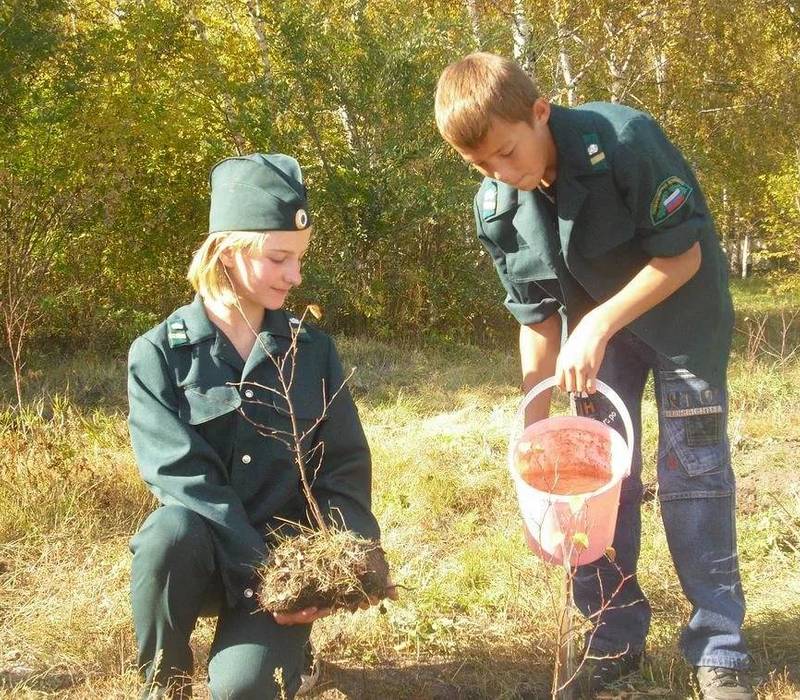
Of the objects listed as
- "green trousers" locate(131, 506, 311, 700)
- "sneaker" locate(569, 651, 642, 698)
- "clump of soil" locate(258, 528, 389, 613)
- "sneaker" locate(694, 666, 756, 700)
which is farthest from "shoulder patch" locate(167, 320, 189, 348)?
"sneaker" locate(694, 666, 756, 700)

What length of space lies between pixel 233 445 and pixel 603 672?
1.20 m

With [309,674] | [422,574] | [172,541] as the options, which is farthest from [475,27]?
[172,541]

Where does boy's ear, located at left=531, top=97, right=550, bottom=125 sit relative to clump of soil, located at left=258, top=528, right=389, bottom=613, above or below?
above

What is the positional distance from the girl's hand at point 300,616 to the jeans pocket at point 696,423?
998 millimetres

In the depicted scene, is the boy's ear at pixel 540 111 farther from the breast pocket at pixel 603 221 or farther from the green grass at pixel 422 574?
the green grass at pixel 422 574

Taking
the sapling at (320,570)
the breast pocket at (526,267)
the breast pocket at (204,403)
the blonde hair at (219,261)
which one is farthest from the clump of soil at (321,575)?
the breast pocket at (526,267)

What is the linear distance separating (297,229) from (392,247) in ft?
22.1

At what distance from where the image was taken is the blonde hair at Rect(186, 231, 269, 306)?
228 centimetres

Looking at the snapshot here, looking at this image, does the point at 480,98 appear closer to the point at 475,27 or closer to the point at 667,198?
the point at 667,198

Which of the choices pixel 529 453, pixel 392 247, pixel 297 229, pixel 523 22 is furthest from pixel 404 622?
pixel 523 22

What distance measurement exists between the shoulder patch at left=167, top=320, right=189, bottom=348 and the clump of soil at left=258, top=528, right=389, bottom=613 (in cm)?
56

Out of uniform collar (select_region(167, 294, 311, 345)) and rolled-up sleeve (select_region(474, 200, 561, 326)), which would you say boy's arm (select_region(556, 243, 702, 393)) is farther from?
uniform collar (select_region(167, 294, 311, 345))

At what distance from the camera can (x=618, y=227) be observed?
230cm

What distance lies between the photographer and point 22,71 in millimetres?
6898
